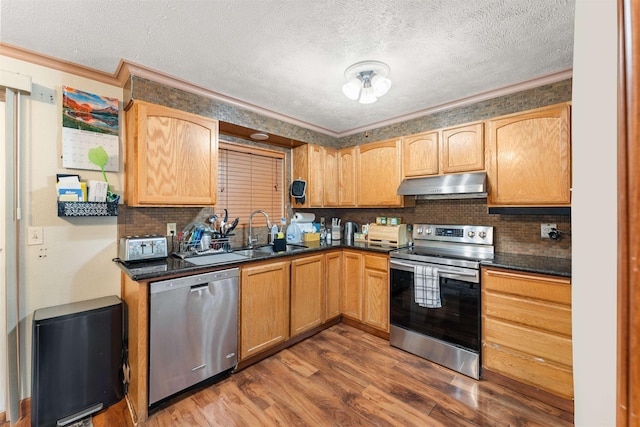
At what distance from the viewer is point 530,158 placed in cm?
214

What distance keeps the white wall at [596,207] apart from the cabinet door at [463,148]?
212 centimetres

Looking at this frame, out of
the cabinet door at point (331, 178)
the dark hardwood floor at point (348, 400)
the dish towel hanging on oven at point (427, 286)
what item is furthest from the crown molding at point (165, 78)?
the dark hardwood floor at point (348, 400)

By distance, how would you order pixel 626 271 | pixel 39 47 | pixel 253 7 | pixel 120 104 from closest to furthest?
pixel 626 271
pixel 253 7
pixel 39 47
pixel 120 104

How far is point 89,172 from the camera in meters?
2.04

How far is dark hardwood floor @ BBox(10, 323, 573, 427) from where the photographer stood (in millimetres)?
1716

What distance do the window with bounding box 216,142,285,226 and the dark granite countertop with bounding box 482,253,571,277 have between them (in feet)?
7.29

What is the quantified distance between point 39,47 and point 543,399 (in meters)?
4.07

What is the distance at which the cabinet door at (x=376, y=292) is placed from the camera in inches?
107

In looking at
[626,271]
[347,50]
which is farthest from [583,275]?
[347,50]

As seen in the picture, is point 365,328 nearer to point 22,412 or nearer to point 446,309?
point 446,309

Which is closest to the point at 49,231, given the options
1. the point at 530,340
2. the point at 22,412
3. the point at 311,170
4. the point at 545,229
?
the point at 22,412

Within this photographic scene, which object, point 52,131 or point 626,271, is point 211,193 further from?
point 626,271

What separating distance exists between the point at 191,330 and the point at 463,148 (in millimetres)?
2678

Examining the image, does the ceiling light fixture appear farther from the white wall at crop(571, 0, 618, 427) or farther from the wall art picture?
the wall art picture
